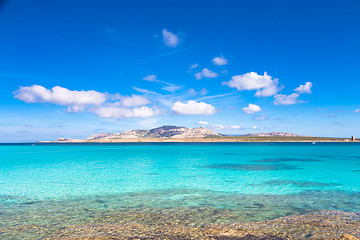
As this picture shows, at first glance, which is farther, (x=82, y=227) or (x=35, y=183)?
(x=35, y=183)

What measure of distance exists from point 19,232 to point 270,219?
1337 cm

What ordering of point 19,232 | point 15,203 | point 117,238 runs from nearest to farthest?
point 117,238 < point 19,232 < point 15,203

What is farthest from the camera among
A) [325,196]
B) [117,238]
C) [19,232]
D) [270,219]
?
[325,196]

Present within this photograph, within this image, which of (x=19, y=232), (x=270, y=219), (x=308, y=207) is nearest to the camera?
(x=19, y=232)

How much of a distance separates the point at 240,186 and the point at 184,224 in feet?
45.3

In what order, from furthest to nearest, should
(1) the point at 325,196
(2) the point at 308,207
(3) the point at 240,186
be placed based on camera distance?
(3) the point at 240,186, (1) the point at 325,196, (2) the point at 308,207

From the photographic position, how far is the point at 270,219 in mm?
13367

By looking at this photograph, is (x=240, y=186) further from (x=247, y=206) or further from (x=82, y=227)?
(x=82, y=227)


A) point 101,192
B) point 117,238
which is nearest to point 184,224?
point 117,238

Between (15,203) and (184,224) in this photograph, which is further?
(15,203)

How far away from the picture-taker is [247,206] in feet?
53.8

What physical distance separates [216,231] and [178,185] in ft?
47.8

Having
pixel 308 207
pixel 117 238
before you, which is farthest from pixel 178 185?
pixel 117 238

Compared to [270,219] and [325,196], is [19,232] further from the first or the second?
[325,196]
